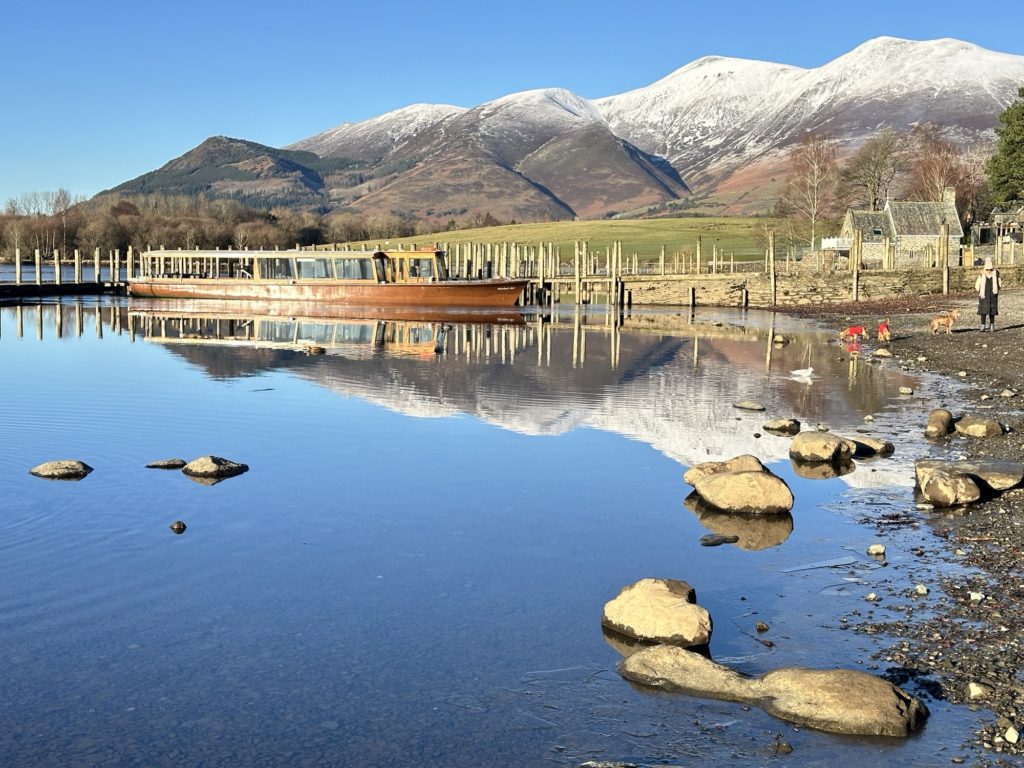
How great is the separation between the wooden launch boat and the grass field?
173ft

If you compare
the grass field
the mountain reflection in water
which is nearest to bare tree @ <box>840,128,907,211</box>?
the grass field

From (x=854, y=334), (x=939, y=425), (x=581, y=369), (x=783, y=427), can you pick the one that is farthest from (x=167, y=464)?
(x=854, y=334)

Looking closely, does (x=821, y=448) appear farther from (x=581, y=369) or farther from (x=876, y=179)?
(x=876, y=179)

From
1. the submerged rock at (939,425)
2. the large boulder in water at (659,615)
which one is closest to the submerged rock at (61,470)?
the large boulder in water at (659,615)

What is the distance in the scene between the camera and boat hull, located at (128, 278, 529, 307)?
71500 millimetres

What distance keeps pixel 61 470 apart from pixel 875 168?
11207 cm

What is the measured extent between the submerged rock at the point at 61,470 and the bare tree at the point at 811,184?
107 meters

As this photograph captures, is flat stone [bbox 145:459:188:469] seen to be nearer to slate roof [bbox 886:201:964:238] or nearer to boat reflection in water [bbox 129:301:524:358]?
boat reflection in water [bbox 129:301:524:358]

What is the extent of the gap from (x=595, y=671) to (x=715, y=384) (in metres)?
22.0

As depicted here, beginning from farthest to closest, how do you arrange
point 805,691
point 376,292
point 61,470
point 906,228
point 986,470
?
point 906,228
point 376,292
point 61,470
point 986,470
point 805,691

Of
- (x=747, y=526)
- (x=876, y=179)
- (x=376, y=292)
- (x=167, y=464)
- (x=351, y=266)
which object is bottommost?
(x=747, y=526)

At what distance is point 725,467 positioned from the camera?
663 inches

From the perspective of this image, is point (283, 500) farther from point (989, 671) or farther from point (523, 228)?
point (523, 228)

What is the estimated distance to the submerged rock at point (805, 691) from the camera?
27.9 feet
